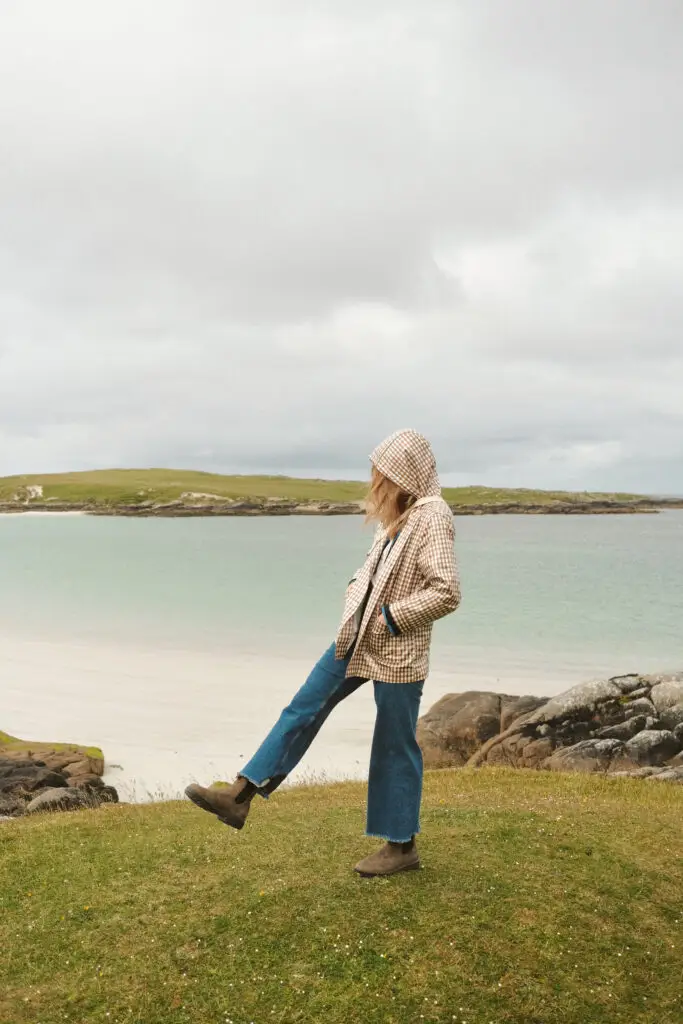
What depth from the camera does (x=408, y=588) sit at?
6.13 m

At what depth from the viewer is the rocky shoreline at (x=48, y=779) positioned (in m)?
12.5

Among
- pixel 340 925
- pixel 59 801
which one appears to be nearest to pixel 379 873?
pixel 340 925

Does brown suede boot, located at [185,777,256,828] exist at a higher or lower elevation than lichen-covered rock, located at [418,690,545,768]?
higher

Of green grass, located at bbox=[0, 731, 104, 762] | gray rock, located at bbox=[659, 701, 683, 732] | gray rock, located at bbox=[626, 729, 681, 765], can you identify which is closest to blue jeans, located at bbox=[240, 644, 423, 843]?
gray rock, located at bbox=[626, 729, 681, 765]

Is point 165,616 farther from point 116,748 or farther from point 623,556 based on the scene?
point 623,556

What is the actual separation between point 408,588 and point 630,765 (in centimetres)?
972

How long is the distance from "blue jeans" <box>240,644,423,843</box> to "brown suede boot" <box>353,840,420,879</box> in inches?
6.9

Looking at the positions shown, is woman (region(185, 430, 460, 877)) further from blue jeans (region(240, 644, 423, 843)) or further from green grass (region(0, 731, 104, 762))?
green grass (region(0, 731, 104, 762))

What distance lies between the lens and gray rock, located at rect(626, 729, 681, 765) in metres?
14.2

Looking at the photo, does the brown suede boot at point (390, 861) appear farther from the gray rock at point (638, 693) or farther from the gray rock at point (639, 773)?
the gray rock at point (638, 693)

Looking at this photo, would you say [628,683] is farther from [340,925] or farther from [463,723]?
[340,925]

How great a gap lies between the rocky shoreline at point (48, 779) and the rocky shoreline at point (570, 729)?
653 centimetres

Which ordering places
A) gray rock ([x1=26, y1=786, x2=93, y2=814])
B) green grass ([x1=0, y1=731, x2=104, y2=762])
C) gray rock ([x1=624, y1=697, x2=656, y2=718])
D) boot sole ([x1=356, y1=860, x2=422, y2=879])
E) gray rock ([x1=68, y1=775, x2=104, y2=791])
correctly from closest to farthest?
1. boot sole ([x1=356, y1=860, x2=422, y2=879])
2. gray rock ([x1=26, y1=786, x2=93, y2=814])
3. gray rock ([x1=68, y1=775, x2=104, y2=791])
4. gray rock ([x1=624, y1=697, x2=656, y2=718])
5. green grass ([x1=0, y1=731, x2=104, y2=762])

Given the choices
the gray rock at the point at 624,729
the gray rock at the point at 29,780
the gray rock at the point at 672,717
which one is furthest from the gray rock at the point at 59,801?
the gray rock at the point at 672,717
